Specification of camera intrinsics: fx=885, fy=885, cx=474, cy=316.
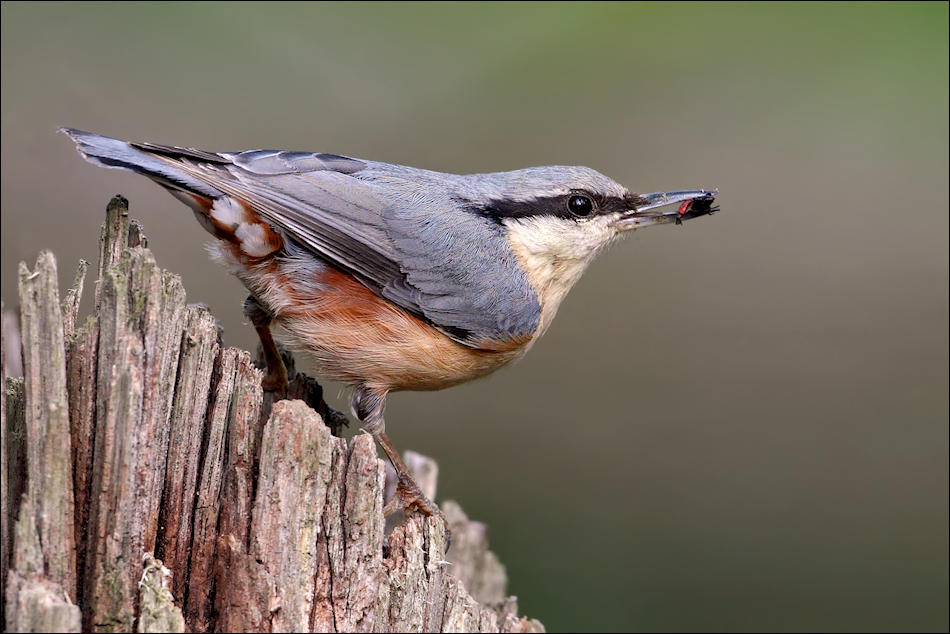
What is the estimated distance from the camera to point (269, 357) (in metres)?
3.86

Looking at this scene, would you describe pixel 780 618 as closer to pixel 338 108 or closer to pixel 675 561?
pixel 675 561

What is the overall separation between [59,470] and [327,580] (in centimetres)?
75

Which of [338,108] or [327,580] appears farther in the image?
[338,108]

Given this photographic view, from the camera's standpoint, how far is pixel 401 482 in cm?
355

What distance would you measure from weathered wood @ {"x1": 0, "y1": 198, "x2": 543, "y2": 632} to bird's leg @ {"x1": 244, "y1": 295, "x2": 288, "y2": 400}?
3.47ft

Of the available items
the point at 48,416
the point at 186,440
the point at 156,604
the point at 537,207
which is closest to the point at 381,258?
the point at 537,207

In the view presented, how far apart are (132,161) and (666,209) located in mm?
2212

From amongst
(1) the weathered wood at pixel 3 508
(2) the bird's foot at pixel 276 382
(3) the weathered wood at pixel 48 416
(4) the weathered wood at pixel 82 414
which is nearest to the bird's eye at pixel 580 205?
(2) the bird's foot at pixel 276 382

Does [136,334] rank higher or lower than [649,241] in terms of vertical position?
lower

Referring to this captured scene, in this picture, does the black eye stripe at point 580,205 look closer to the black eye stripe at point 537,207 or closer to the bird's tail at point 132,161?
the black eye stripe at point 537,207

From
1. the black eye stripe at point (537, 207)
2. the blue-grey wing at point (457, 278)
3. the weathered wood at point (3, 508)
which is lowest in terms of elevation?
the weathered wood at point (3, 508)

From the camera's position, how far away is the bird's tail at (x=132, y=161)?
2.89m

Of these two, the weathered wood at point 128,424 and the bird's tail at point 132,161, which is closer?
the weathered wood at point 128,424

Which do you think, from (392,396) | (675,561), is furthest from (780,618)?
(392,396)
